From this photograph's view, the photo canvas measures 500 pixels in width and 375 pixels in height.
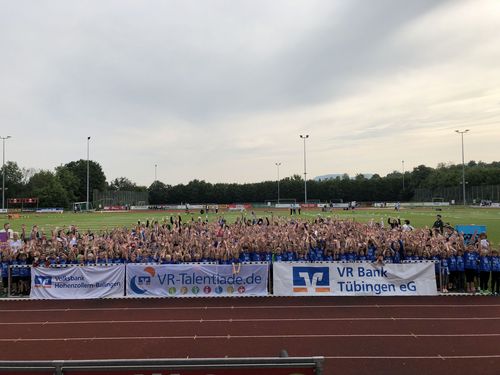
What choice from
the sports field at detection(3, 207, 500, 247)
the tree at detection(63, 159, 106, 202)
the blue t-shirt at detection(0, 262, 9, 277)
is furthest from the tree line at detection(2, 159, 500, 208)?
the blue t-shirt at detection(0, 262, 9, 277)

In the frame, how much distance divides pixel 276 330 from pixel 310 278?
3.75 meters

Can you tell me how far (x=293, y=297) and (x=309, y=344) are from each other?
4197 millimetres

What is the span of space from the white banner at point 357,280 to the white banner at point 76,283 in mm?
5543

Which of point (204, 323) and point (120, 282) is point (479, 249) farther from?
point (120, 282)

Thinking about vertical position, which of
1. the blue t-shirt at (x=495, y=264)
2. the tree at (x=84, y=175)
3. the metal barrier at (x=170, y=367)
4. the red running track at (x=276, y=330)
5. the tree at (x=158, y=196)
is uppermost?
the tree at (x=84, y=175)

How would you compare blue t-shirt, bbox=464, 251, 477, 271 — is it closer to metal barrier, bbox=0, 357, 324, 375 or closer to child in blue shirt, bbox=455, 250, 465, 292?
child in blue shirt, bbox=455, 250, 465, 292

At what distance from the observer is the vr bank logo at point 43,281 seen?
13484mm

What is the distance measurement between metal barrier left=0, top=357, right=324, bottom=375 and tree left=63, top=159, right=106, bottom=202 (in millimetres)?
127062

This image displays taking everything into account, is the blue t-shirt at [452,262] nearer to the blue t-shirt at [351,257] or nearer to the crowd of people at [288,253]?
the crowd of people at [288,253]

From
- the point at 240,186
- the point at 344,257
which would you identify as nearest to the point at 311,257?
the point at 344,257

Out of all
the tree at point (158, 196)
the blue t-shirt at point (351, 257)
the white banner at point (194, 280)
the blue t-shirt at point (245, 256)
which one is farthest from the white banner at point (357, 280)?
the tree at point (158, 196)

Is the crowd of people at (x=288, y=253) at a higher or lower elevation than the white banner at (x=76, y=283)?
higher

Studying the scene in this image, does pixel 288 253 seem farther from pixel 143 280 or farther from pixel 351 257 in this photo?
pixel 143 280

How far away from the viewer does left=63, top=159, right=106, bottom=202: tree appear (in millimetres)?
122938
